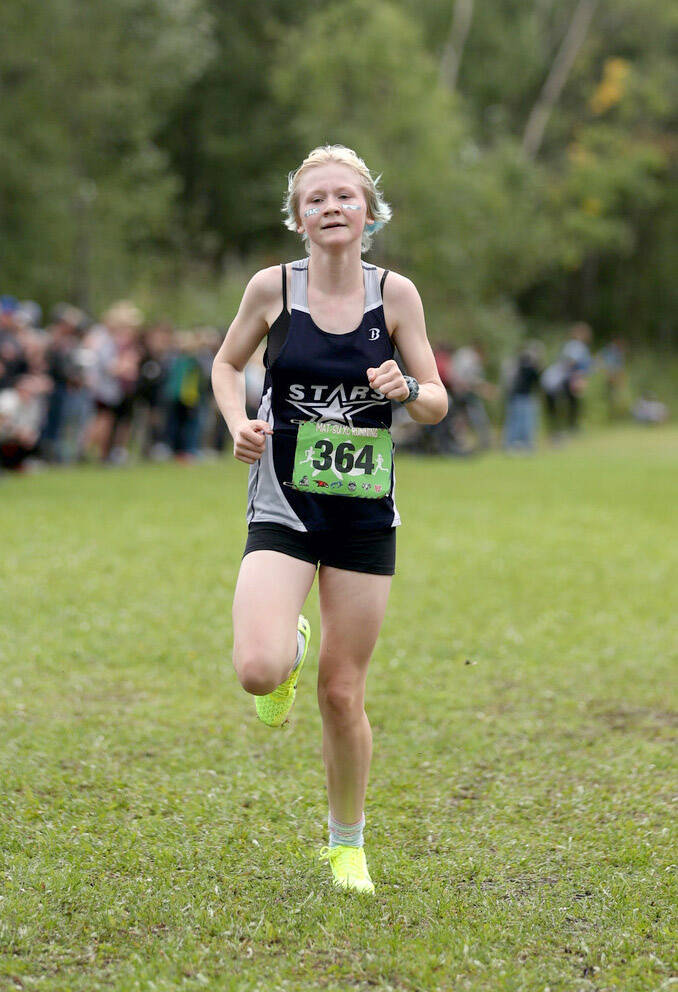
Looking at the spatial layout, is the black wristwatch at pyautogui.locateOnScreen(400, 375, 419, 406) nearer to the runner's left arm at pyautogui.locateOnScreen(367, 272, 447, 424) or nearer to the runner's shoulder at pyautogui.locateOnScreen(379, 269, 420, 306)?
the runner's left arm at pyautogui.locateOnScreen(367, 272, 447, 424)

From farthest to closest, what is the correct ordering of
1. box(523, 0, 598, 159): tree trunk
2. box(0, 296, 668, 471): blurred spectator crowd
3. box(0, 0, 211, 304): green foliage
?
box(523, 0, 598, 159): tree trunk < box(0, 0, 211, 304): green foliage < box(0, 296, 668, 471): blurred spectator crowd

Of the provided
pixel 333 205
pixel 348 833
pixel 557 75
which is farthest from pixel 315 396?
pixel 557 75

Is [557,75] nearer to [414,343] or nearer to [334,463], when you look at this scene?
[414,343]

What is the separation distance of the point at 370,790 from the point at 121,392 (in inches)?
612

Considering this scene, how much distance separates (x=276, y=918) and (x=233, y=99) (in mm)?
42247

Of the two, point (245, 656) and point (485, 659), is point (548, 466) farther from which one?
point (245, 656)

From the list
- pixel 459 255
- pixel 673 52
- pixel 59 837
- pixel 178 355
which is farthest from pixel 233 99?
pixel 59 837

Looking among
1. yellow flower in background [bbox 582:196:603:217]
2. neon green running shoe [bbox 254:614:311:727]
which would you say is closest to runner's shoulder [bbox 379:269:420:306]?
neon green running shoe [bbox 254:614:311:727]

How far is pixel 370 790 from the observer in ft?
19.1

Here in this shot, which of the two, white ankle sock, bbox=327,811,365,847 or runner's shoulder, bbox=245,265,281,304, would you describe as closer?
runner's shoulder, bbox=245,265,281,304

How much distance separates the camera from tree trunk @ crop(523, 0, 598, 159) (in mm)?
49031

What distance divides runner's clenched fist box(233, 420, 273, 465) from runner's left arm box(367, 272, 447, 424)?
1.59 feet

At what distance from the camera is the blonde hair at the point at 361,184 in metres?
4.50

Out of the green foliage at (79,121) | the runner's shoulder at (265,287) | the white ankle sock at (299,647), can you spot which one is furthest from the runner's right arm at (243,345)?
the green foliage at (79,121)
